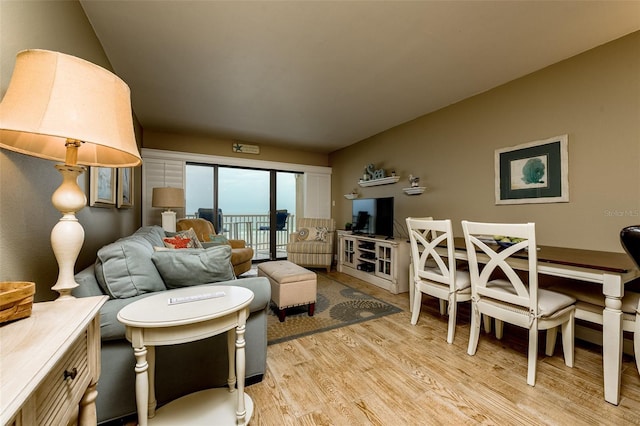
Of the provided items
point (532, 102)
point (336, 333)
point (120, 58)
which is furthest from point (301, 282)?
point (532, 102)

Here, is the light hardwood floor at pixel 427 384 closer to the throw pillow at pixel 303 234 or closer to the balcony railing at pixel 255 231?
the throw pillow at pixel 303 234

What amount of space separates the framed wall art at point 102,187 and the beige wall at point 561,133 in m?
3.64

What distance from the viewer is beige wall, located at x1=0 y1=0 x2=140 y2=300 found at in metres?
1.00

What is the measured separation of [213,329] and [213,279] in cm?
49

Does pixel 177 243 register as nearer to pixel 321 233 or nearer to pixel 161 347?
Answer: pixel 161 347

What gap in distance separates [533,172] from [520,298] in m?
1.51

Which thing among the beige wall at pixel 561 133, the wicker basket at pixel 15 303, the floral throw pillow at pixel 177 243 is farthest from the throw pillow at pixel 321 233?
the wicker basket at pixel 15 303

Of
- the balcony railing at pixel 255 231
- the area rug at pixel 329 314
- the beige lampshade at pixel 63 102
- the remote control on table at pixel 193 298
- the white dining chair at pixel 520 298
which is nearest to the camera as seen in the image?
the beige lampshade at pixel 63 102

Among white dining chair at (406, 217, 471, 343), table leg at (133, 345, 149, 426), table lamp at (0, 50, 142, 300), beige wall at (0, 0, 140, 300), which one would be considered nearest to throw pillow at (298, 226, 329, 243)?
white dining chair at (406, 217, 471, 343)

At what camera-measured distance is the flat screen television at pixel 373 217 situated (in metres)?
3.70

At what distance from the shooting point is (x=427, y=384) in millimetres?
1578

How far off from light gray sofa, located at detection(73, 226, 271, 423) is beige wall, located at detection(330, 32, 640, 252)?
105 inches

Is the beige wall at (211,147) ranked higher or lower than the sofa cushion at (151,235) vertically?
higher

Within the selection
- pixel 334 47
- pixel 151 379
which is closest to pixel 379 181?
pixel 334 47
